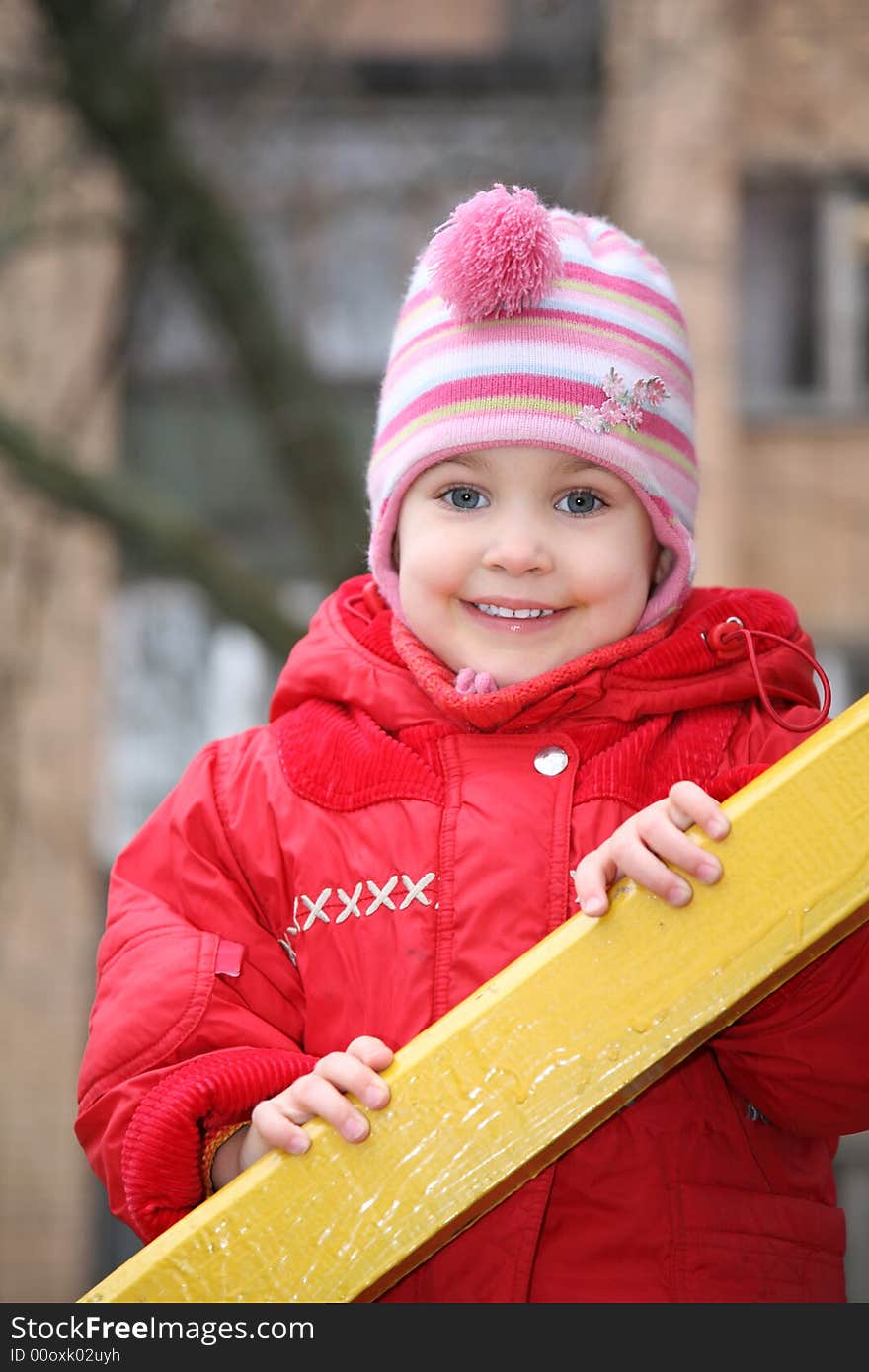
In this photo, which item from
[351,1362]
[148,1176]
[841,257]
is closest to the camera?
[351,1362]

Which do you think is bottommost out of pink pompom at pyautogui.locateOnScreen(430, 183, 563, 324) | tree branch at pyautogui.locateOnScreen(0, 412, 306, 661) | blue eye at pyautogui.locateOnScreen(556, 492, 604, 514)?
blue eye at pyautogui.locateOnScreen(556, 492, 604, 514)

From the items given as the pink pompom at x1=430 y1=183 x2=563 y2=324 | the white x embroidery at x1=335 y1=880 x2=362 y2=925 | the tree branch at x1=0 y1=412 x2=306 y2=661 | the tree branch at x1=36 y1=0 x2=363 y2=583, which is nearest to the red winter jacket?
the white x embroidery at x1=335 y1=880 x2=362 y2=925

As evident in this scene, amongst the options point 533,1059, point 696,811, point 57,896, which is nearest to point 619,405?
point 696,811

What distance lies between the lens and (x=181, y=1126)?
1536mm

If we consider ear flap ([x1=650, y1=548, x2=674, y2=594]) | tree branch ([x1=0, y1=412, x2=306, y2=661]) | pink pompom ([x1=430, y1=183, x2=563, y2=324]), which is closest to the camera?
→ pink pompom ([x1=430, y1=183, x2=563, y2=324])

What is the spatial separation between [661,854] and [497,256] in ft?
2.15

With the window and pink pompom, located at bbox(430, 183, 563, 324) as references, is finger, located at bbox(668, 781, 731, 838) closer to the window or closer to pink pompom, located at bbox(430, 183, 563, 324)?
pink pompom, located at bbox(430, 183, 563, 324)

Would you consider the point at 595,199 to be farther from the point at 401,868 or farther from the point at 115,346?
the point at 401,868

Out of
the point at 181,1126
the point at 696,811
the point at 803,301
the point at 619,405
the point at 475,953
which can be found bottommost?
the point at 181,1126

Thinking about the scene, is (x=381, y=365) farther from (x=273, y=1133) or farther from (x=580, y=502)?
(x=273, y=1133)

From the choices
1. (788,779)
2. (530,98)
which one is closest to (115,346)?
(530,98)

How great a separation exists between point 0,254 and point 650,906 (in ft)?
11.7

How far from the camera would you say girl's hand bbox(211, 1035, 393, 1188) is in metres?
1.39

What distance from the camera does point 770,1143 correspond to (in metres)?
1.68
